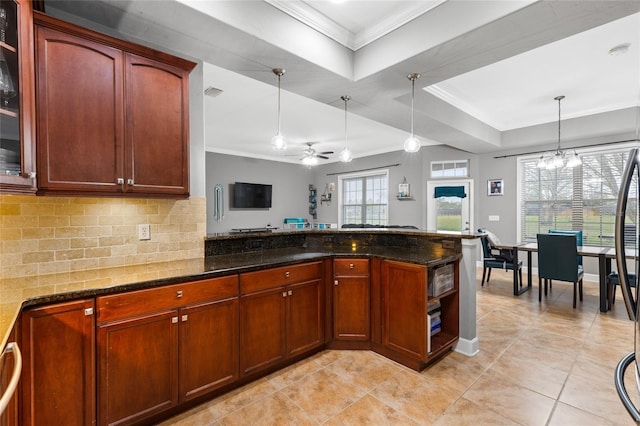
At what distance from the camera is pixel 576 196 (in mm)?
5383

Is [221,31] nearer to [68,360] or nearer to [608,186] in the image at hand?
[68,360]

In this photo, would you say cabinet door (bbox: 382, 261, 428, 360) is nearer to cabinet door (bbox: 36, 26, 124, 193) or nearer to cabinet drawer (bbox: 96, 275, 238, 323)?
cabinet drawer (bbox: 96, 275, 238, 323)

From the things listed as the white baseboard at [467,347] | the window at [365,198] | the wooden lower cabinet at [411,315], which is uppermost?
the window at [365,198]

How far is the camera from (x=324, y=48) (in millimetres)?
2545

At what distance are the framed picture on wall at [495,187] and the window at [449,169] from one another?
0.50 meters

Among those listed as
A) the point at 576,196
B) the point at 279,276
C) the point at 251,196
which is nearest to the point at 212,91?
the point at 279,276

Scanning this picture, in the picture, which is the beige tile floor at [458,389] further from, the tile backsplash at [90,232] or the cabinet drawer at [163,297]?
the tile backsplash at [90,232]

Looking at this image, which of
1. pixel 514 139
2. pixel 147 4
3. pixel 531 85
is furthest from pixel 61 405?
pixel 514 139

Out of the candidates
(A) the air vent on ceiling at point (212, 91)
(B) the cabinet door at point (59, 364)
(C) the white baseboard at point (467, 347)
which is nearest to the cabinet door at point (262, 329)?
(B) the cabinet door at point (59, 364)

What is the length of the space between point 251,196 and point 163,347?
6.65 meters

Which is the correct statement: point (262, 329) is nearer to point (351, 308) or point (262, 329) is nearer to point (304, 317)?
point (304, 317)

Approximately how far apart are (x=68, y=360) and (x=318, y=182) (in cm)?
852

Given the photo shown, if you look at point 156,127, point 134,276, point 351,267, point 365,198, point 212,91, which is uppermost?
point 212,91

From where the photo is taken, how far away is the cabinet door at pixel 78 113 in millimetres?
1632
